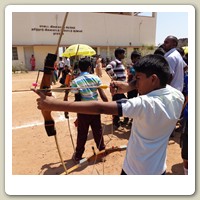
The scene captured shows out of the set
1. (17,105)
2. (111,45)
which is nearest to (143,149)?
(17,105)

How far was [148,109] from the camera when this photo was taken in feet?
4.02

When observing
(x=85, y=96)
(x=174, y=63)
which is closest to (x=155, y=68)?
(x=85, y=96)

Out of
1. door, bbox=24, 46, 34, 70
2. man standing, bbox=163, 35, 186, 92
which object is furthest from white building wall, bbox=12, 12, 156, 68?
man standing, bbox=163, 35, 186, 92

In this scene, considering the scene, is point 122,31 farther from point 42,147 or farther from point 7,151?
point 7,151

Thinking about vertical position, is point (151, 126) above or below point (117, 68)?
below

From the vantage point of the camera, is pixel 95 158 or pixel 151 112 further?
pixel 95 158

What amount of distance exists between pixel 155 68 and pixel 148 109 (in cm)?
24

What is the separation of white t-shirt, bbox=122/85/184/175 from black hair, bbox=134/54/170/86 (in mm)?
71

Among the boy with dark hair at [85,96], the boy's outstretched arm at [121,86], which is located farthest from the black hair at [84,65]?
the boy's outstretched arm at [121,86]

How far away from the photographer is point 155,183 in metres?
1.71

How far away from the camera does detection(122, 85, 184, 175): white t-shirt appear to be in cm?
122

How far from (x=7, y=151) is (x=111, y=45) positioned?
69.4 ft

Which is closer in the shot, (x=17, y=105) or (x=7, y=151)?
(x=7, y=151)

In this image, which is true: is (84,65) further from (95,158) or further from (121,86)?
(95,158)
